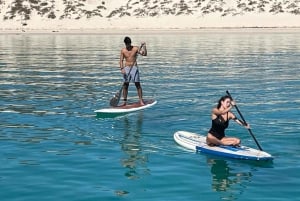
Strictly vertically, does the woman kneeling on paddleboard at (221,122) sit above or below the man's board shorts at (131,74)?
below

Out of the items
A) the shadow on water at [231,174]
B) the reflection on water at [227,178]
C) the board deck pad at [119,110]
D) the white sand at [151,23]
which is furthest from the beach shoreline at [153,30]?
the reflection on water at [227,178]

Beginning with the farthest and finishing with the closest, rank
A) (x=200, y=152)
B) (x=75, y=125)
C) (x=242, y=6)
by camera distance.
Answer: (x=242, y=6), (x=75, y=125), (x=200, y=152)

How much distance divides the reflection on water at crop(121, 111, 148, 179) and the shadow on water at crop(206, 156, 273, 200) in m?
1.61

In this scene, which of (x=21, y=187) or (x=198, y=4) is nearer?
(x=21, y=187)

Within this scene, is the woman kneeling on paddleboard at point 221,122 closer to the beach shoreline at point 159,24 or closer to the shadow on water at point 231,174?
the shadow on water at point 231,174

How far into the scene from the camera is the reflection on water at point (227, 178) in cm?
1098

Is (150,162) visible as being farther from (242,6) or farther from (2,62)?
(242,6)

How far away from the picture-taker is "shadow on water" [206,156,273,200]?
1105cm

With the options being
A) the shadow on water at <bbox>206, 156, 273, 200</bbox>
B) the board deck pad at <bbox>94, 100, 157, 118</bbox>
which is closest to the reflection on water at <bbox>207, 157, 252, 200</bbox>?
the shadow on water at <bbox>206, 156, 273, 200</bbox>

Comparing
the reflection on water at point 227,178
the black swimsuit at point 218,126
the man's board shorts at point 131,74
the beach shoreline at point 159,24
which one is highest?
the beach shoreline at point 159,24

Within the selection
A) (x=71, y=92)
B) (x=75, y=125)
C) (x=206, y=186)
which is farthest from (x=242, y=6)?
(x=206, y=186)

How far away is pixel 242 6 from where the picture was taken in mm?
84250

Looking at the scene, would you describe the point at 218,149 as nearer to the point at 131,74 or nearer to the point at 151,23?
the point at 131,74

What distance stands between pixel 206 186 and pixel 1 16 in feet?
271
